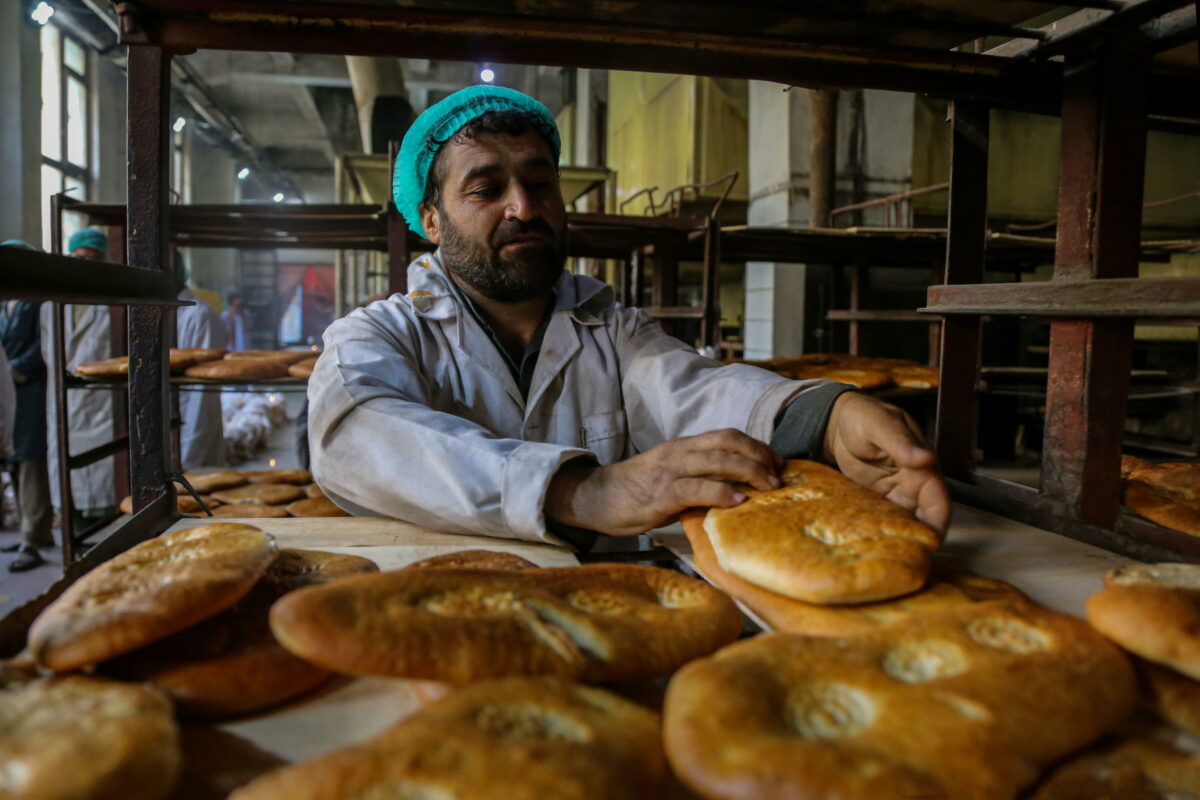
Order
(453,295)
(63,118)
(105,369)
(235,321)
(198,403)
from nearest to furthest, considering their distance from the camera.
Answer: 1. (453,295)
2. (105,369)
3. (198,403)
4. (63,118)
5. (235,321)

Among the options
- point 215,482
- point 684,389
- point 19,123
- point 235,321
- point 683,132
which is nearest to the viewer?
point 684,389

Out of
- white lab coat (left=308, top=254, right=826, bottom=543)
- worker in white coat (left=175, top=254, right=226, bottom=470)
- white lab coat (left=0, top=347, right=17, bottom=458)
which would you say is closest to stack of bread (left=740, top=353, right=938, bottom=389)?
white lab coat (left=308, top=254, right=826, bottom=543)

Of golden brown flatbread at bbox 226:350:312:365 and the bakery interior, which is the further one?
golden brown flatbread at bbox 226:350:312:365

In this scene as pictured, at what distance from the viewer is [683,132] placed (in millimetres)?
9258

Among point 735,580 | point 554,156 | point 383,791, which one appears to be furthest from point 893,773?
point 554,156

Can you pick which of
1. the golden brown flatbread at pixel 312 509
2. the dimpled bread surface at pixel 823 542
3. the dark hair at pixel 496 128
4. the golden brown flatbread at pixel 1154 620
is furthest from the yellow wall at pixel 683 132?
the golden brown flatbread at pixel 1154 620

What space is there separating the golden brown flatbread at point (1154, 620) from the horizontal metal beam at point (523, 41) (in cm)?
111

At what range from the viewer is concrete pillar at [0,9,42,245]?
842cm

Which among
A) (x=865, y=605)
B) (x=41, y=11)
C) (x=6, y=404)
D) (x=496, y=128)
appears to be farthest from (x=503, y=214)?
(x=41, y=11)

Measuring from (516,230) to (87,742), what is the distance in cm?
165

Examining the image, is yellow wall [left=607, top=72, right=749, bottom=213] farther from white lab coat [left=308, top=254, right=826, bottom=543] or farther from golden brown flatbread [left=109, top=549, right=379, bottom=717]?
golden brown flatbread [left=109, top=549, right=379, bottom=717]

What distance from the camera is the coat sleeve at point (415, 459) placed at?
1376 millimetres

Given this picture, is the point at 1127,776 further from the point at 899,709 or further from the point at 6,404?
the point at 6,404

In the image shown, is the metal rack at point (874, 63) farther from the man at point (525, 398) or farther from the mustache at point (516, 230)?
the mustache at point (516, 230)
